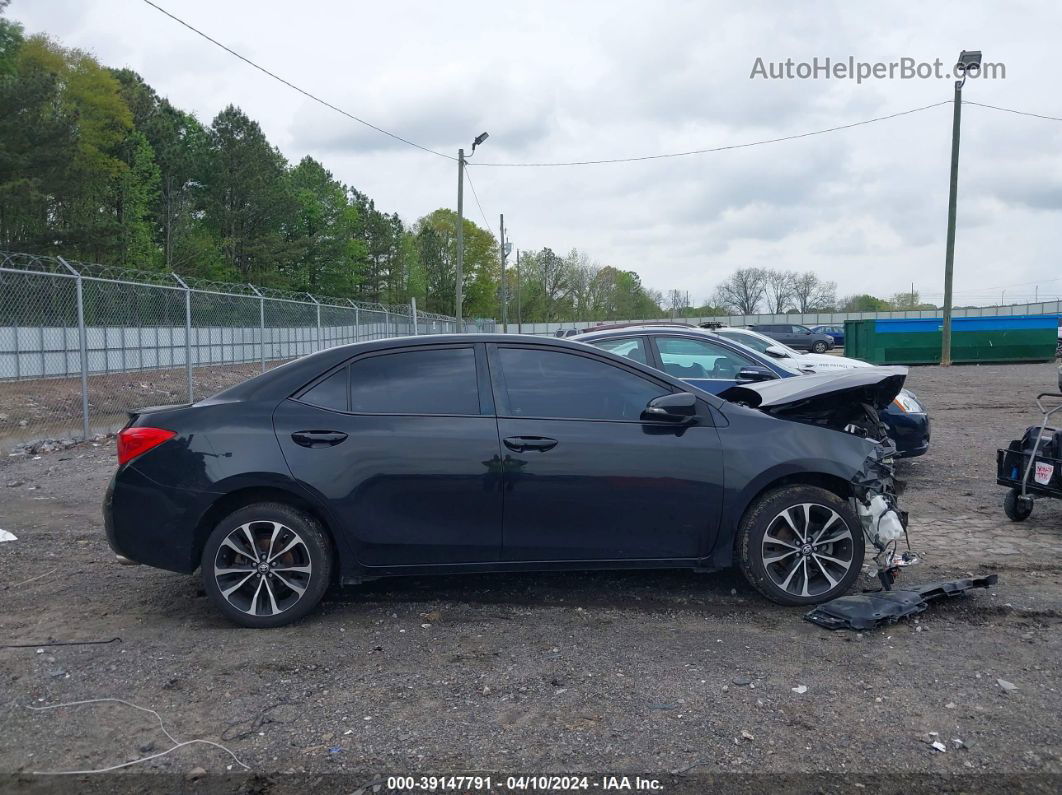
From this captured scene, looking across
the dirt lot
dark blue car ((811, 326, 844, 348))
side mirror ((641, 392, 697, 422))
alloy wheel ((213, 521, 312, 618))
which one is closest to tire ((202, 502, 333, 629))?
alloy wheel ((213, 521, 312, 618))

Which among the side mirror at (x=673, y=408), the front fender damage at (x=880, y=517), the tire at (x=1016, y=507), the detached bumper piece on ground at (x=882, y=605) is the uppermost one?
the side mirror at (x=673, y=408)

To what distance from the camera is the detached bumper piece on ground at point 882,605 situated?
15.0ft

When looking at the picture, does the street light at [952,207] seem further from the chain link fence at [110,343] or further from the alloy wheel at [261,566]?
the alloy wheel at [261,566]

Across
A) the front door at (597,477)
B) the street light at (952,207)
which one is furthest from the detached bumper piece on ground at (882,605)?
the street light at (952,207)

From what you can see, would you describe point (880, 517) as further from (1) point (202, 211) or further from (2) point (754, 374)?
(1) point (202, 211)

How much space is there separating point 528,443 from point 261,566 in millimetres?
1574

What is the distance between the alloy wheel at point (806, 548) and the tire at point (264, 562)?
248cm

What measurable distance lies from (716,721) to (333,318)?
22.8 m

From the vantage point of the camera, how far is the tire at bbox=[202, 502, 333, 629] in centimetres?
464

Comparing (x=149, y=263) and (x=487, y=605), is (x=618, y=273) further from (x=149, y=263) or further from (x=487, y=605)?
(x=487, y=605)

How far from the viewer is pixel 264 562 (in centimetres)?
467

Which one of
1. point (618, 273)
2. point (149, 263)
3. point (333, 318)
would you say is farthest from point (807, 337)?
point (618, 273)

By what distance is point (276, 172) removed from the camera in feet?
189

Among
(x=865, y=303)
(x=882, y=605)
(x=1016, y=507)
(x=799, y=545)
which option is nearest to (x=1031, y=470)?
(x=1016, y=507)
